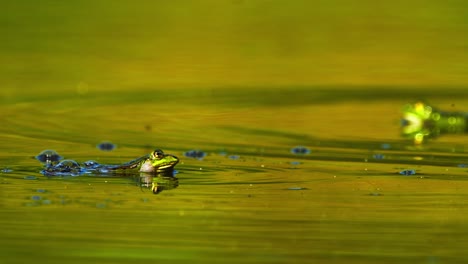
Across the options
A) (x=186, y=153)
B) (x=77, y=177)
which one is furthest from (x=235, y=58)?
(x=77, y=177)

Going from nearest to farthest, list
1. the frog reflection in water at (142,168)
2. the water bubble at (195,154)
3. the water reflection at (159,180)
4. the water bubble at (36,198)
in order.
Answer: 1. the water bubble at (36,198)
2. the water reflection at (159,180)
3. the frog reflection in water at (142,168)
4. the water bubble at (195,154)

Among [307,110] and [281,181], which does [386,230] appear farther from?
[307,110]

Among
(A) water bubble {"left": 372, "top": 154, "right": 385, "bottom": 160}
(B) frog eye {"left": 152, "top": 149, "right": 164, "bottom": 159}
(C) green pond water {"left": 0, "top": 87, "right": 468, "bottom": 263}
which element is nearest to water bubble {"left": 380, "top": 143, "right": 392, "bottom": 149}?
(C) green pond water {"left": 0, "top": 87, "right": 468, "bottom": 263}

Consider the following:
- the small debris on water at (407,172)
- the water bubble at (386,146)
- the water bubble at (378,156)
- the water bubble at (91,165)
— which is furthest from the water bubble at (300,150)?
the water bubble at (91,165)

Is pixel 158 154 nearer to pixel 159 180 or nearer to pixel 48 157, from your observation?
pixel 159 180

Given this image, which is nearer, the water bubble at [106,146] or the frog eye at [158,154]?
the frog eye at [158,154]

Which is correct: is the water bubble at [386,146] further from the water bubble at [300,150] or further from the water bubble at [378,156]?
the water bubble at [300,150]

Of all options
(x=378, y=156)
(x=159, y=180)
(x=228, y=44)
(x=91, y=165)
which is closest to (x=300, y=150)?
(x=378, y=156)
